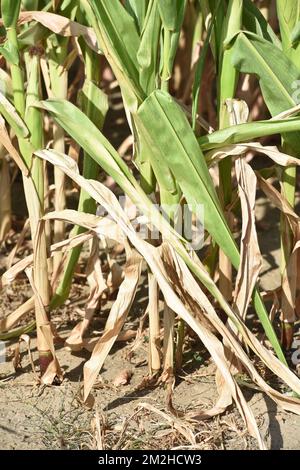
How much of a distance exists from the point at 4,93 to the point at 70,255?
1.34 ft

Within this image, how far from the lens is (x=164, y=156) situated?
67.3 inches

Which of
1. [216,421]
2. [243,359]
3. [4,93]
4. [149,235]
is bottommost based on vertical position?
[216,421]

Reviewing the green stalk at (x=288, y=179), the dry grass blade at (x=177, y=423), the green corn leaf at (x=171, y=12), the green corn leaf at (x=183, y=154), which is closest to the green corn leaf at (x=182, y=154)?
the green corn leaf at (x=183, y=154)

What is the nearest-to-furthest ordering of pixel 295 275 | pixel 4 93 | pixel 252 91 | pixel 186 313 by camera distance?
pixel 186 313 → pixel 4 93 → pixel 295 275 → pixel 252 91

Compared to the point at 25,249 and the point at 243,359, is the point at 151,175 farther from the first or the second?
the point at 25,249

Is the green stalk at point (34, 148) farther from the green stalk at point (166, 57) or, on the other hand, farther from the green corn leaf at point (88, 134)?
the green stalk at point (166, 57)

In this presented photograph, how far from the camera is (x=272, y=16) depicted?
2750mm

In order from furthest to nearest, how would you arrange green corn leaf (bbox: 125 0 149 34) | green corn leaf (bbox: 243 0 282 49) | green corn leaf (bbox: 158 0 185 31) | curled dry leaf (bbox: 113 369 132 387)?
curled dry leaf (bbox: 113 369 132 387), green corn leaf (bbox: 243 0 282 49), green corn leaf (bbox: 125 0 149 34), green corn leaf (bbox: 158 0 185 31)

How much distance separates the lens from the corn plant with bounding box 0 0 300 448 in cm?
171

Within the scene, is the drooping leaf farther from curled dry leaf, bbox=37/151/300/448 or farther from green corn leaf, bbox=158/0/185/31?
curled dry leaf, bbox=37/151/300/448

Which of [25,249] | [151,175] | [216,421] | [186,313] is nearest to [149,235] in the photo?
[151,175]

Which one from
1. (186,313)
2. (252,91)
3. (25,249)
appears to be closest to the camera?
(186,313)

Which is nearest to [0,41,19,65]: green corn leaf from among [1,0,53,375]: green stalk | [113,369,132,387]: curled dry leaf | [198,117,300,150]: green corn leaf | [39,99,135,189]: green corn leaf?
[1,0,53,375]: green stalk

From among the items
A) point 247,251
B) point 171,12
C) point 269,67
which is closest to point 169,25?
point 171,12
